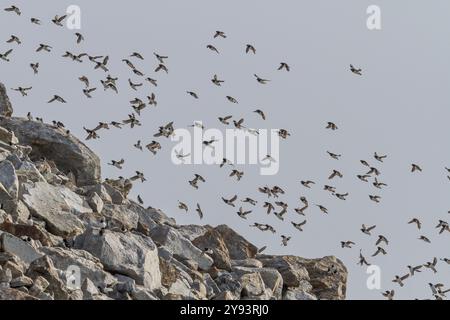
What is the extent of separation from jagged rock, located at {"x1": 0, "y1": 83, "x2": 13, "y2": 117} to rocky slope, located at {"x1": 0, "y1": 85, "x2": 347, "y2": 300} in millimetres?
43

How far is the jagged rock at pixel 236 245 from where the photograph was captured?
5434cm

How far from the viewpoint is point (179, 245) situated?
49.6 m

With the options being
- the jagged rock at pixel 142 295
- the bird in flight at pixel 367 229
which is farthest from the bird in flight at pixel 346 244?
the jagged rock at pixel 142 295

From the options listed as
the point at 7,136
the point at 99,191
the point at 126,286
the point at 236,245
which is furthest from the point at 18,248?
the point at 236,245

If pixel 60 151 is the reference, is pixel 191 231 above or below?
below

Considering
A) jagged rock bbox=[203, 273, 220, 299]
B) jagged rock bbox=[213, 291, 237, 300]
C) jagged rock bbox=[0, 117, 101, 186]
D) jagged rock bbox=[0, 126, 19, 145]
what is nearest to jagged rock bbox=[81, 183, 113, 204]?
jagged rock bbox=[0, 117, 101, 186]

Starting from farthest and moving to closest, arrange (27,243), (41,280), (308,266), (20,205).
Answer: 1. (308,266)
2. (20,205)
3. (27,243)
4. (41,280)

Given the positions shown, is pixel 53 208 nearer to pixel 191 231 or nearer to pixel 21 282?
pixel 21 282

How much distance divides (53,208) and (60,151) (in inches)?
313

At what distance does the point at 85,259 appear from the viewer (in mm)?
42250

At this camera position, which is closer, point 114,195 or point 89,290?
point 89,290
